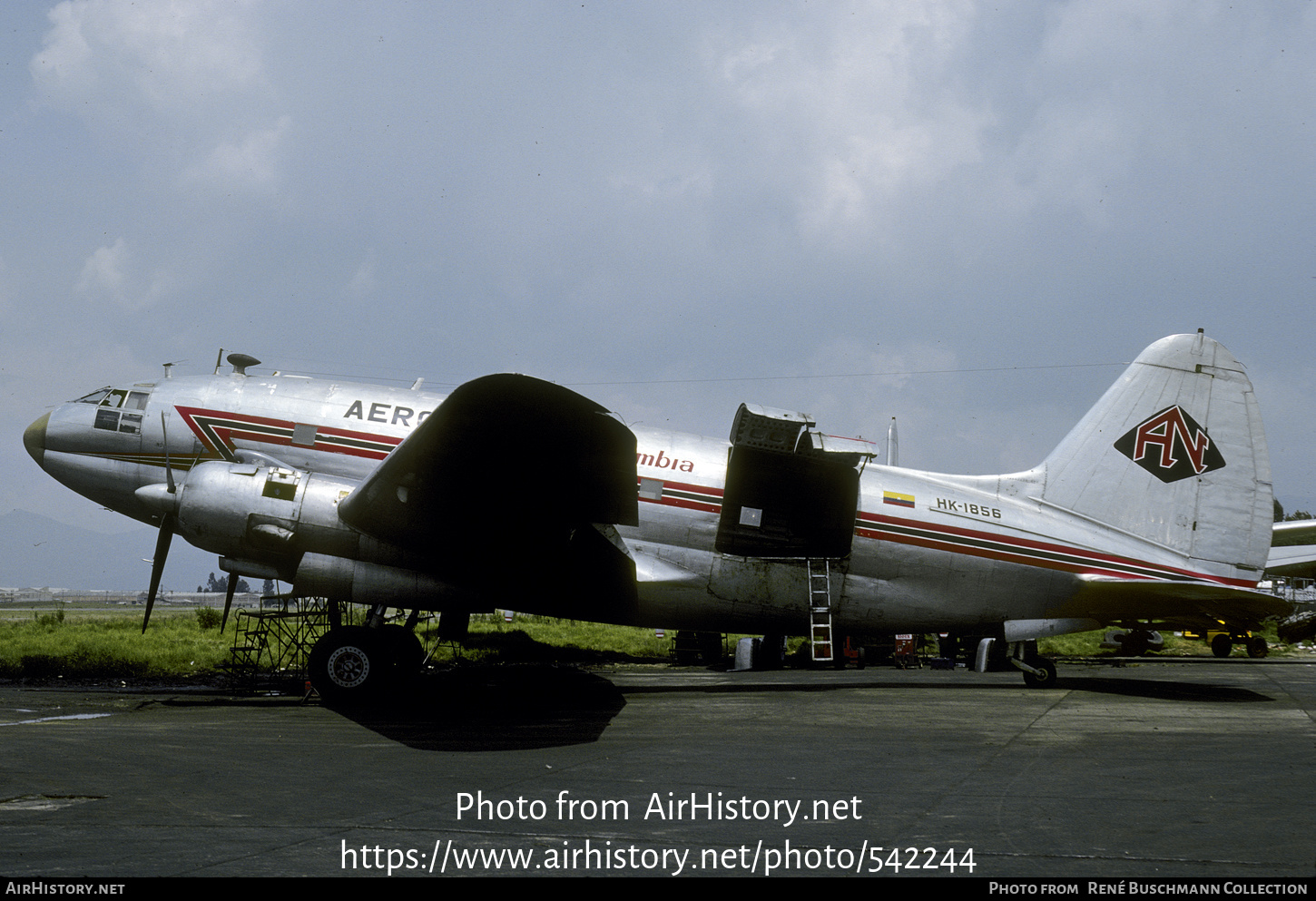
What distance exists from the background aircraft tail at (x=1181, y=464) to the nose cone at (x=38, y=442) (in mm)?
15943

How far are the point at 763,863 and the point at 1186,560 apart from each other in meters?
12.0

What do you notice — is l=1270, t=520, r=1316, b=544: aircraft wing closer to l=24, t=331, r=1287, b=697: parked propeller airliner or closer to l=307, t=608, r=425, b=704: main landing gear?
l=24, t=331, r=1287, b=697: parked propeller airliner

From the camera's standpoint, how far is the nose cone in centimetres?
1409

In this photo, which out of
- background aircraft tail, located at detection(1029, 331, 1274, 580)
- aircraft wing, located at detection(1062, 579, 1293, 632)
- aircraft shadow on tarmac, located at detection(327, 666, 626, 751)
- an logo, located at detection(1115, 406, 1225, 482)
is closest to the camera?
aircraft shadow on tarmac, located at detection(327, 666, 626, 751)

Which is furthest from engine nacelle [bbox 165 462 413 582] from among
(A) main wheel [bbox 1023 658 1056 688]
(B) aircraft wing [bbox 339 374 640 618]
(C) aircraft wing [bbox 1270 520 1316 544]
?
(C) aircraft wing [bbox 1270 520 1316 544]

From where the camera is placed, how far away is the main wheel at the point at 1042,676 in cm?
1503

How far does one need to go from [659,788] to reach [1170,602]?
32.1 ft

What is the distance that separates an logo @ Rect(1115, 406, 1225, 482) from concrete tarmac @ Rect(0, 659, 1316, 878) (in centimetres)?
364

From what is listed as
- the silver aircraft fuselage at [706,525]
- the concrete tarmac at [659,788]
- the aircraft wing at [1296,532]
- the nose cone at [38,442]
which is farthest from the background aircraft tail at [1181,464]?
the aircraft wing at [1296,532]

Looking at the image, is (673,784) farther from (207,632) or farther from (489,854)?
(207,632)

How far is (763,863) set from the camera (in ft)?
15.7

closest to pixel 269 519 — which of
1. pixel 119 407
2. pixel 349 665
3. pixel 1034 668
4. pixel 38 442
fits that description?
pixel 349 665

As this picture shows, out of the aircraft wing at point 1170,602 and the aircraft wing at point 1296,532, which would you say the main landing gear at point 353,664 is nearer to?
the aircraft wing at point 1170,602
